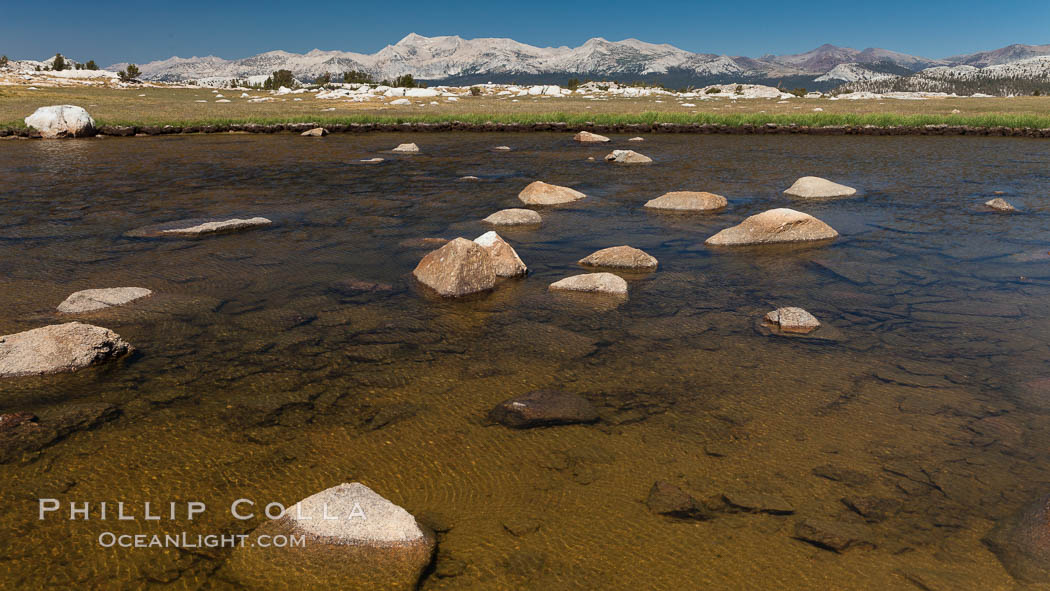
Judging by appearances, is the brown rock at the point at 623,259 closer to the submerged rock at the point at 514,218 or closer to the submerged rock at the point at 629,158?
the submerged rock at the point at 514,218

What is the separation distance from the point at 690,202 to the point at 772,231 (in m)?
4.17

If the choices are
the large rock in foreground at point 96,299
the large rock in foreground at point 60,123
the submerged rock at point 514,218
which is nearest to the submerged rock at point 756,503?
the large rock in foreground at point 96,299

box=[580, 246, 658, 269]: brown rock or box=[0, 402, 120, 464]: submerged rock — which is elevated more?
box=[580, 246, 658, 269]: brown rock

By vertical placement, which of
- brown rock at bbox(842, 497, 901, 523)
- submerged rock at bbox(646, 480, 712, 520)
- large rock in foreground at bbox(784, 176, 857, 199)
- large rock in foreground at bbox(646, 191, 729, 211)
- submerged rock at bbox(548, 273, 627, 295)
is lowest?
submerged rock at bbox(646, 480, 712, 520)

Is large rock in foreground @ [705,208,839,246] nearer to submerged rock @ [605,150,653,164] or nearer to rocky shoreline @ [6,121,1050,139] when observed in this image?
submerged rock @ [605,150,653,164]

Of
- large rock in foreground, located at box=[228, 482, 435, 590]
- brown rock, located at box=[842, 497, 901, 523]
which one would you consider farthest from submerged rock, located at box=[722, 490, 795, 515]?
large rock in foreground, located at box=[228, 482, 435, 590]

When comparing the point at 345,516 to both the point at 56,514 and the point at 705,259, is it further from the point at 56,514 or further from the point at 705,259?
the point at 705,259

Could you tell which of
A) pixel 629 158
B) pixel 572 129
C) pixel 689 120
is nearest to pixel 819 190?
pixel 629 158

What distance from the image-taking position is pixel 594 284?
9.81 metres

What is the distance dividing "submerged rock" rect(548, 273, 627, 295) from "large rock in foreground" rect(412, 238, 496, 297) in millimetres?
1120

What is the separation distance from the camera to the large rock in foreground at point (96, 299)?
8.57m

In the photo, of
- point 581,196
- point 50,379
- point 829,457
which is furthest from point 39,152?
point 829,457

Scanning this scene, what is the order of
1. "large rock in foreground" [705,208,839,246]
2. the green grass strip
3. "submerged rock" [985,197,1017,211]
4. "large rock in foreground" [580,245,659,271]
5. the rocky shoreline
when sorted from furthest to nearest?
1. the green grass strip
2. the rocky shoreline
3. "submerged rock" [985,197,1017,211]
4. "large rock in foreground" [705,208,839,246]
5. "large rock in foreground" [580,245,659,271]

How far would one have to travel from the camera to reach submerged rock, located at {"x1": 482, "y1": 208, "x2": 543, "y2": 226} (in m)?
15.1
